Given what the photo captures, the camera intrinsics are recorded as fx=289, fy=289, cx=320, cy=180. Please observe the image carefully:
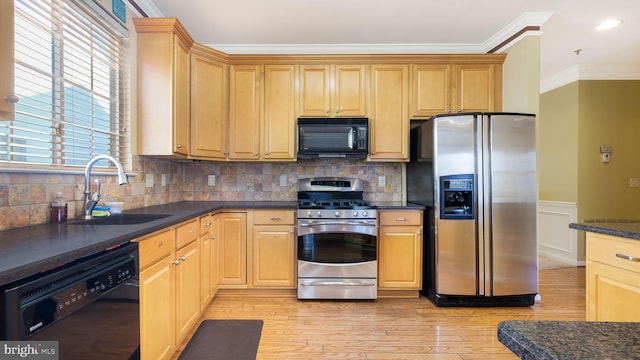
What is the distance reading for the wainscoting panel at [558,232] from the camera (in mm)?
3970

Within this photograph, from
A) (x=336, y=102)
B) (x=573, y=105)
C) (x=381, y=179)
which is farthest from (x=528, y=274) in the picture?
(x=573, y=105)

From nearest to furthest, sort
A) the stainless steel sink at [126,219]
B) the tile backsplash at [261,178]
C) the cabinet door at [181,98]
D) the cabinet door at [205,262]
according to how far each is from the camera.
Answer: the stainless steel sink at [126,219], the cabinet door at [205,262], the cabinet door at [181,98], the tile backsplash at [261,178]

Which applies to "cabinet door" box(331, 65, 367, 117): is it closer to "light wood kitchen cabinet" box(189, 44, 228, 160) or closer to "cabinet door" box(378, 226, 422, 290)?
"light wood kitchen cabinet" box(189, 44, 228, 160)

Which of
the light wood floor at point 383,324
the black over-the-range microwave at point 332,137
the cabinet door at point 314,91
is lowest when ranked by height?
the light wood floor at point 383,324

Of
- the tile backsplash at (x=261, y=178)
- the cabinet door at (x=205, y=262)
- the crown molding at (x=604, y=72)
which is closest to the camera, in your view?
the cabinet door at (x=205, y=262)

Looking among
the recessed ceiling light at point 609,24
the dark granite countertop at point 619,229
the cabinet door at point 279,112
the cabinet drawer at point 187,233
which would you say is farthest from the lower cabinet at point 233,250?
the recessed ceiling light at point 609,24

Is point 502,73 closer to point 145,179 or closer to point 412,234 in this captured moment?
point 412,234

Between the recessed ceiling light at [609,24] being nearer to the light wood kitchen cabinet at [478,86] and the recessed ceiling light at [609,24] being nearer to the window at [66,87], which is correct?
the light wood kitchen cabinet at [478,86]

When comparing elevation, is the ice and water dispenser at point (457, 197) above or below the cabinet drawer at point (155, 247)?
above

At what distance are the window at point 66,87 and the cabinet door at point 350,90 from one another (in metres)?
1.90

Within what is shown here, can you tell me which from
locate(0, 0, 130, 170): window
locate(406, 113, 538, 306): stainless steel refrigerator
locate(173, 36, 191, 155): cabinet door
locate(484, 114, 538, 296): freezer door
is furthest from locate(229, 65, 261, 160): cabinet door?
locate(484, 114, 538, 296): freezer door

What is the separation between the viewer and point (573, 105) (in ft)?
13.2

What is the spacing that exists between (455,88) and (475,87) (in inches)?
8.5

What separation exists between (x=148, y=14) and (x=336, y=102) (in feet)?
6.24
